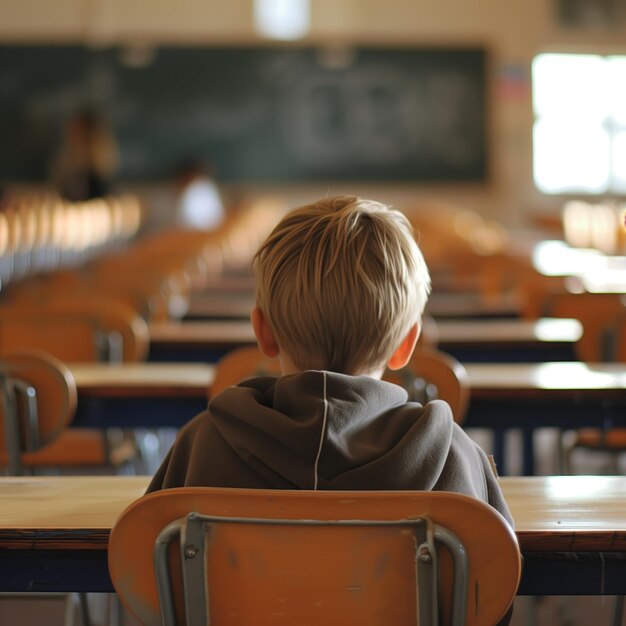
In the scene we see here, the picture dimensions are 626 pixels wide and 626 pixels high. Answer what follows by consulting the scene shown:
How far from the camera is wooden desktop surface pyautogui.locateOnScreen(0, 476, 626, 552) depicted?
4.68 feet

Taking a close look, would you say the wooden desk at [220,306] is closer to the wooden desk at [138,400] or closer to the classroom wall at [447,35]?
the wooden desk at [138,400]

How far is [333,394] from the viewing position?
137 centimetres

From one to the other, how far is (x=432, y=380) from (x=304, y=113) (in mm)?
11975

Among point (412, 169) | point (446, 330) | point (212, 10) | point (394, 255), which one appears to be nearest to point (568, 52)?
point (412, 169)

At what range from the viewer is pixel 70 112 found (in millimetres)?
13844

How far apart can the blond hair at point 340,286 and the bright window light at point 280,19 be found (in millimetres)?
13066

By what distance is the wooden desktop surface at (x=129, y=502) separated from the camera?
56.2 inches

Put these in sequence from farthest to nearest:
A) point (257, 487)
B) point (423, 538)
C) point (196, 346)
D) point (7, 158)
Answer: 1. point (7, 158)
2. point (196, 346)
3. point (257, 487)
4. point (423, 538)

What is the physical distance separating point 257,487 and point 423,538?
0.80 ft

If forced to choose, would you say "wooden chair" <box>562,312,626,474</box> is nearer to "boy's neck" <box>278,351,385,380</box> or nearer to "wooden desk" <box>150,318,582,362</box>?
"wooden desk" <box>150,318,582,362</box>

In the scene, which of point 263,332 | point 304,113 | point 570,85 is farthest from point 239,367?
point 570,85

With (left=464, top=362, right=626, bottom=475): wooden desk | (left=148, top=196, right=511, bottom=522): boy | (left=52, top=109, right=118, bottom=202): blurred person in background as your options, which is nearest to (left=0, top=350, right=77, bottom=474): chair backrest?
(left=464, top=362, right=626, bottom=475): wooden desk

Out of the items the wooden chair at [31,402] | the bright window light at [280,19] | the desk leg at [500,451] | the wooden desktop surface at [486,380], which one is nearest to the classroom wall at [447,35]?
the bright window light at [280,19]

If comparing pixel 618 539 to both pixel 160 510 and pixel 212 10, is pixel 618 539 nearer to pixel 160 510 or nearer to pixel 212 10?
pixel 160 510
